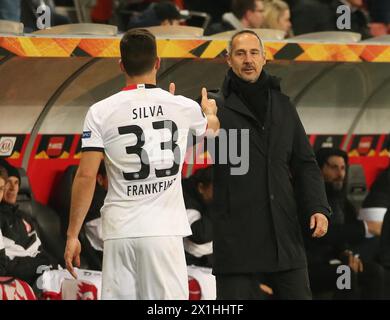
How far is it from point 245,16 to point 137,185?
391cm

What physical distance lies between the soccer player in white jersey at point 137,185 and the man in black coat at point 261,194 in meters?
0.46

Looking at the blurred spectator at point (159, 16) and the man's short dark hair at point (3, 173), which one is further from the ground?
the blurred spectator at point (159, 16)

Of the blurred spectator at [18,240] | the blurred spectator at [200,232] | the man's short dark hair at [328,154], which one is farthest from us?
the man's short dark hair at [328,154]

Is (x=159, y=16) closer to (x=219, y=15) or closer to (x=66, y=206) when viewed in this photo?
(x=219, y=15)

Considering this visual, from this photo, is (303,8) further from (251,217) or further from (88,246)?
(251,217)

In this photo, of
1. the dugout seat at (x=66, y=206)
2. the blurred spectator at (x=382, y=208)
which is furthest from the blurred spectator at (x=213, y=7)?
the dugout seat at (x=66, y=206)

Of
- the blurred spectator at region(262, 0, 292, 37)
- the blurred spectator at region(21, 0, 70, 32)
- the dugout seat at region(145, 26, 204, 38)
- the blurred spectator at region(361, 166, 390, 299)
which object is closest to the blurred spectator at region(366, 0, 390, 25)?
the blurred spectator at region(262, 0, 292, 37)

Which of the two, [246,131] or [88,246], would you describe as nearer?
[246,131]

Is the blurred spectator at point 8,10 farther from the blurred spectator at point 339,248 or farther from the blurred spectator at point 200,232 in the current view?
the blurred spectator at point 339,248

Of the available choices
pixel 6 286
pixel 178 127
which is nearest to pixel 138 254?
pixel 178 127

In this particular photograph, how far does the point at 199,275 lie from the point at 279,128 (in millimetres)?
2199

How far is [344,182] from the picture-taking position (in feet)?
30.6

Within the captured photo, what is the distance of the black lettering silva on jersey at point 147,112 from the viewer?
579 cm

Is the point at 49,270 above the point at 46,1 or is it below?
below
